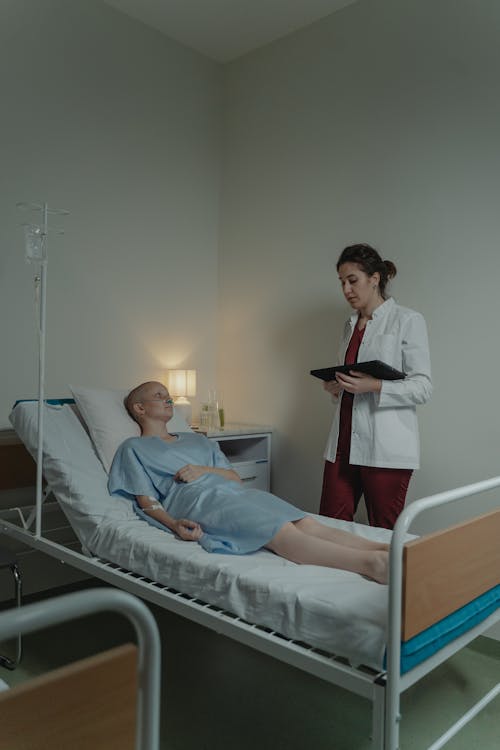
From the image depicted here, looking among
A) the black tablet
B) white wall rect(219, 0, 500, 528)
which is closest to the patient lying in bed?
the black tablet

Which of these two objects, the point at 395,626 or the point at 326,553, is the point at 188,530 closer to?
the point at 326,553

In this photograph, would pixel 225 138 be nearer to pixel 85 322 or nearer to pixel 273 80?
pixel 273 80

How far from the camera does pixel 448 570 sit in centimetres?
155

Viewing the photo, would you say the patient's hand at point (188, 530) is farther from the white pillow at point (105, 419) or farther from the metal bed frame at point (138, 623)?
the metal bed frame at point (138, 623)

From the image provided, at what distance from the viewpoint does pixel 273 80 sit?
3770 mm

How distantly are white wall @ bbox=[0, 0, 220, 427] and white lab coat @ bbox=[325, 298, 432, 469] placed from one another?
4.76 ft

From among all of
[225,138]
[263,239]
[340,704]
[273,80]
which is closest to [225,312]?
[263,239]

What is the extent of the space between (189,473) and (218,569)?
2.22 feet

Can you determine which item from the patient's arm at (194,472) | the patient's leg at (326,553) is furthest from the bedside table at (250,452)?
the patient's leg at (326,553)

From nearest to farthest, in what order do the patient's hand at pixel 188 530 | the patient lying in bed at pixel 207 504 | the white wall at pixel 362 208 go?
1. the patient lying in bed at pixel 207 504
2. the patient's hand at pixel 188 530
3. the white wall at pixel 362 208

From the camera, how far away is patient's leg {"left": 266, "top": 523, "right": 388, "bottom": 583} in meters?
1.77

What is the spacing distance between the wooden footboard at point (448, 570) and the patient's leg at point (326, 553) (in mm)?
211

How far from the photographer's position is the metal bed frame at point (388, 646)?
1374mm

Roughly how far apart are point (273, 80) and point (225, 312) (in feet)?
4.57
